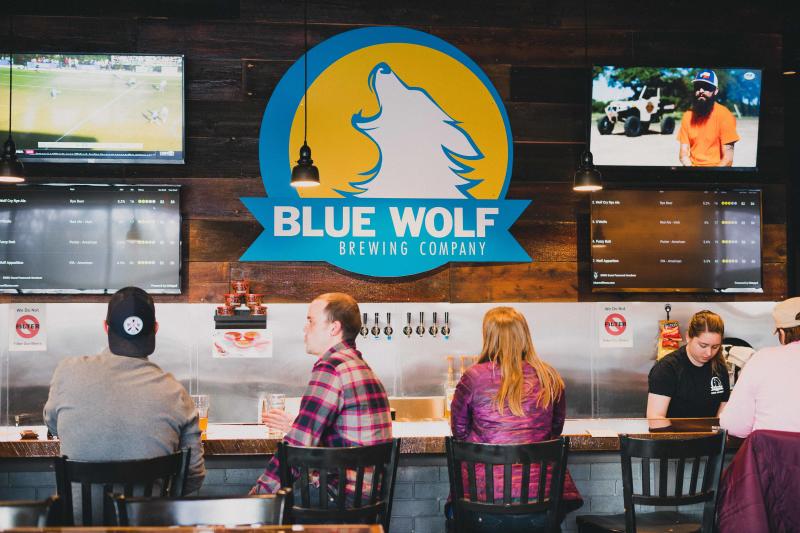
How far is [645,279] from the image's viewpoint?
5.20 metres

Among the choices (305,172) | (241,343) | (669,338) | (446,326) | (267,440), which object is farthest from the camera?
(669,338)

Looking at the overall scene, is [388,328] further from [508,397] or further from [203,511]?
[203,511]

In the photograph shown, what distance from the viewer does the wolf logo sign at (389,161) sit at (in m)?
5.06

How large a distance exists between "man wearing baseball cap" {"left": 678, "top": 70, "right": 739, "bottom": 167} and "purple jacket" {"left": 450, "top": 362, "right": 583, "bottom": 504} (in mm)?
2731

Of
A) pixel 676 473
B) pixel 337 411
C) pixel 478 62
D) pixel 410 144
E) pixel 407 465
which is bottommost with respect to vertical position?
pixel 407 465

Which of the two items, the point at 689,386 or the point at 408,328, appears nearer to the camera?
the point at 689,386

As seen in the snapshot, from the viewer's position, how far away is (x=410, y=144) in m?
5.16

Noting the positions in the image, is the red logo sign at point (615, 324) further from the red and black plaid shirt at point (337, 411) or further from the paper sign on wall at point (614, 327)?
the red and black plaid shirt at point (337, 411)

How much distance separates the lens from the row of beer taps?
5.07 m

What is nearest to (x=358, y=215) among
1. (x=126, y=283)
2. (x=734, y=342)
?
(x=126, y=283)

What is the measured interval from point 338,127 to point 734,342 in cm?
291

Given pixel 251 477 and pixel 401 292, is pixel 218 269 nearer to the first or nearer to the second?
pixel 401 292

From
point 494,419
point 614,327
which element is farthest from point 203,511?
point 614,327

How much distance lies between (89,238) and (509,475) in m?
3.12
